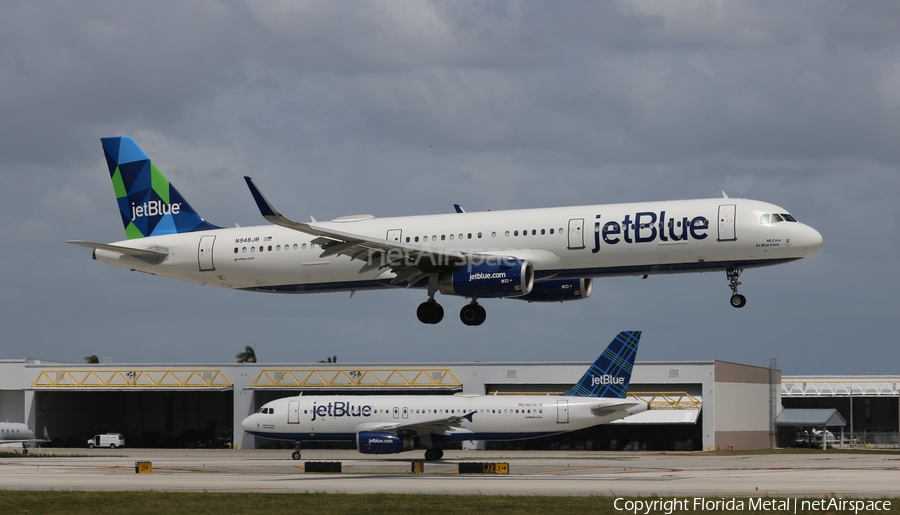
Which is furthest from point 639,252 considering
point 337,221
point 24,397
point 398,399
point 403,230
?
point 24,397

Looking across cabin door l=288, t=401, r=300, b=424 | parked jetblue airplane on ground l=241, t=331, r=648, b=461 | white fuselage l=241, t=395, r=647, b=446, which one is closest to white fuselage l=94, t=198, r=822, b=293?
parked jetblue airplane on ground l=241, t=331, r=648, b=461

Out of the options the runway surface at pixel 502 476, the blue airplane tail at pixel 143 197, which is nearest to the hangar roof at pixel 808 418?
the runway surface at pixel 502 476

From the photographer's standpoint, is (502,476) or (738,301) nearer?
(738,301)

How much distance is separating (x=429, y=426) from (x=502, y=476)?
14607 millimetres

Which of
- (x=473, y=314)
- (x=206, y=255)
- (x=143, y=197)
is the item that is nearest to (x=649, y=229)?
(x=473, y=314)

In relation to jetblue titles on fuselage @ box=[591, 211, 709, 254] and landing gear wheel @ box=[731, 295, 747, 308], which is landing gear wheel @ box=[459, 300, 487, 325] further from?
landing gear wheel @ box=[731, 295, 747, 308]

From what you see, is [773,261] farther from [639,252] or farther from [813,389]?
[813,389]

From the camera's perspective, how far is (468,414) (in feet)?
262

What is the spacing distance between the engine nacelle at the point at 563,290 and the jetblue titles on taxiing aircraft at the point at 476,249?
2.3 inches

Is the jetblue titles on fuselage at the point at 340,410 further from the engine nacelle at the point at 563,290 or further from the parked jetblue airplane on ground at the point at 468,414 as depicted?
the engine nacelle at the point at 563,290

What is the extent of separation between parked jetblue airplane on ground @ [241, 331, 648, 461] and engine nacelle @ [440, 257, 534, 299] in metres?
25.3

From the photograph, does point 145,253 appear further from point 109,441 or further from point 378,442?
point 109,441

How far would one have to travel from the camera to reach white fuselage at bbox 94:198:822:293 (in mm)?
51000

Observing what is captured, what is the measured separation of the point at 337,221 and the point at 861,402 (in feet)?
377
